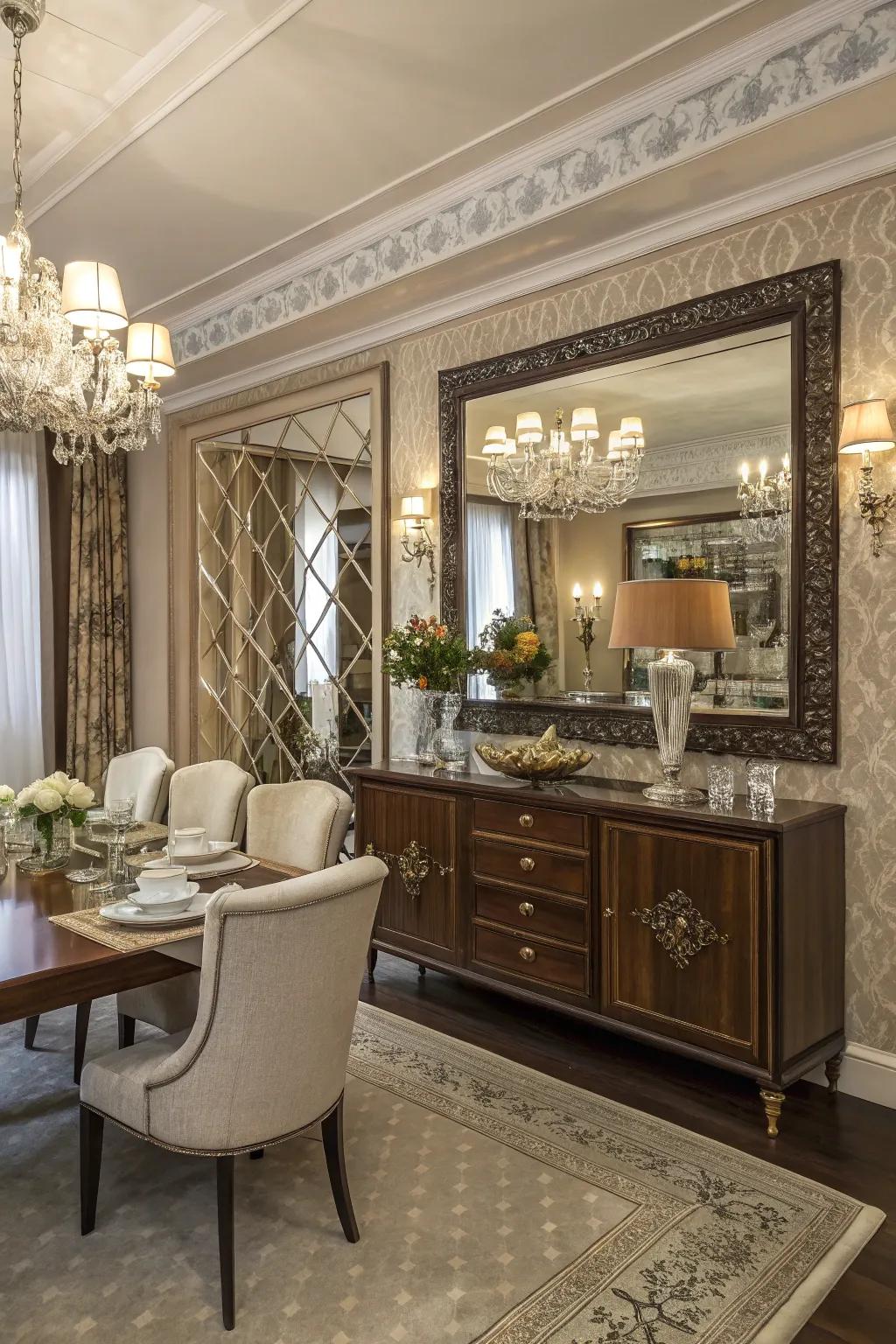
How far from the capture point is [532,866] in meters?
3.10

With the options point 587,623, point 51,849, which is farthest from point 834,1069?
point 51,849

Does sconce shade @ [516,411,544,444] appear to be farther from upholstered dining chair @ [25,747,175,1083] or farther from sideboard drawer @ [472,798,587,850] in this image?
upholstered dining chair @ [25,747,175,1083]

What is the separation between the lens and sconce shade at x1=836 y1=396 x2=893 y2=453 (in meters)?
2.59

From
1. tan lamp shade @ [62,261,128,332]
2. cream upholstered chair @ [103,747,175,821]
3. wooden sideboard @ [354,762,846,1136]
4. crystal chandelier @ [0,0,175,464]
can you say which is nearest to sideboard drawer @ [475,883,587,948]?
wooden sideboard @ [354,762,846,1136]

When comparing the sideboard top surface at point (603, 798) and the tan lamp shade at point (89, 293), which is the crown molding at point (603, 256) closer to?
the tan lamp shade at point (89, 293)

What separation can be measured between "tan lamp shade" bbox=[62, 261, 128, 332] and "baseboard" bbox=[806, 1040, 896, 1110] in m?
3.04

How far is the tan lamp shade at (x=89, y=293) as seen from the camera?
2.69m

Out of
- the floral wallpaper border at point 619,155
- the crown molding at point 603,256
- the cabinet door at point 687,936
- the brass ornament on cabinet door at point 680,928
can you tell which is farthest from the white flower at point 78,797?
the crown molding at point 603,256

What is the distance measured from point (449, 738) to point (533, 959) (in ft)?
3.00

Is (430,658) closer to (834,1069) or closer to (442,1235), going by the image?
(834,1069)

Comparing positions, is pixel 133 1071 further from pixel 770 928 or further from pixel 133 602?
pixel 133 602

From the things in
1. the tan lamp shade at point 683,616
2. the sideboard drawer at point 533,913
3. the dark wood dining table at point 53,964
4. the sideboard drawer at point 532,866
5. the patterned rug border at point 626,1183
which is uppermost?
the tan lamp shade at point 683,616

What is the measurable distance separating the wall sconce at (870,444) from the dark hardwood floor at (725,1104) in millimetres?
1612

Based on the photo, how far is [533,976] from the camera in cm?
311
